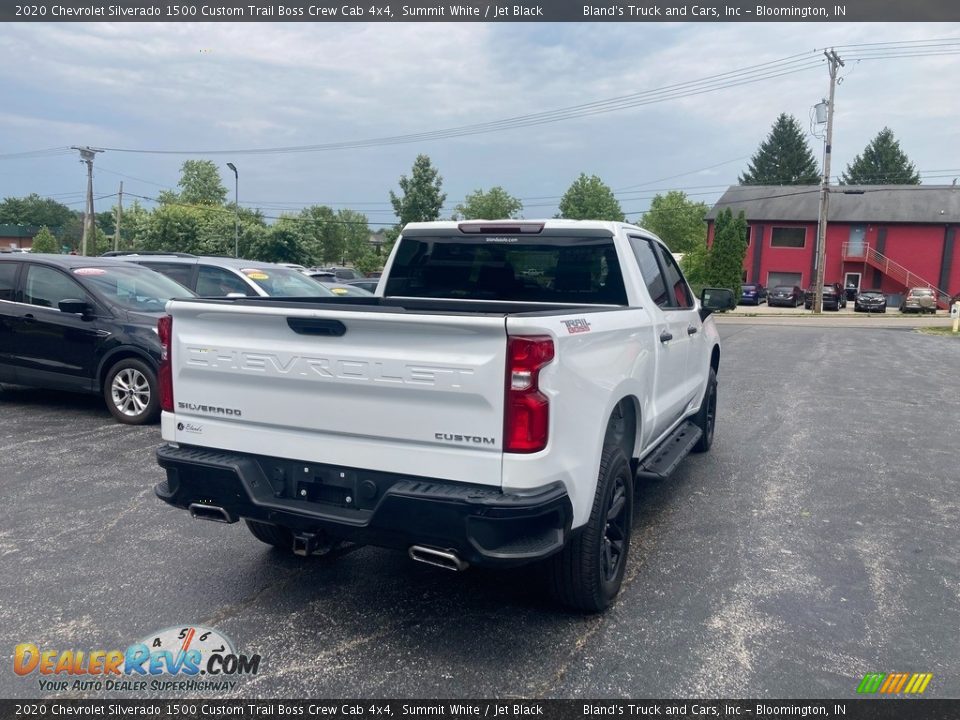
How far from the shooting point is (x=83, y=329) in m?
8.10

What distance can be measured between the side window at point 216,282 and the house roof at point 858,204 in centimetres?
4991

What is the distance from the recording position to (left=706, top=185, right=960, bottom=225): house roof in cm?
5184

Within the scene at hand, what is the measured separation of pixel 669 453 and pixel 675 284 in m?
1.41

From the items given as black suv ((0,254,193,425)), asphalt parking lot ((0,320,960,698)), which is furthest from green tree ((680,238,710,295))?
asphalt parking lot ((0,320,960,698))

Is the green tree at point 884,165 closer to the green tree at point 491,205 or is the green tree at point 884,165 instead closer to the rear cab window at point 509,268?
the green tree at point 491,205

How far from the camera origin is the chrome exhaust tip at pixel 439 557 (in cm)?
320

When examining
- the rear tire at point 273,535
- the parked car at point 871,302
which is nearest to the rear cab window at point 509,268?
the rear tire at point 273,535

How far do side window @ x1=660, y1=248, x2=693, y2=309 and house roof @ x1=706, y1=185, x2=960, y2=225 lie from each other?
2055 inches

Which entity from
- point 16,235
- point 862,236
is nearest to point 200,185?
point 16,235

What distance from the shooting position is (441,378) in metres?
3.16

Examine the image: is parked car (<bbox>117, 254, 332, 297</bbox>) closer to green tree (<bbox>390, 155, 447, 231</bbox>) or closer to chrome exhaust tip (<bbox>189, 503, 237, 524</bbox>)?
chrome exhaust tip (<bbox>189, 503, 237, 524</bbox>)

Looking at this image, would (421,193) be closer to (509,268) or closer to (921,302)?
(921,302)

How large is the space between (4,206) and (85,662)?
438ft

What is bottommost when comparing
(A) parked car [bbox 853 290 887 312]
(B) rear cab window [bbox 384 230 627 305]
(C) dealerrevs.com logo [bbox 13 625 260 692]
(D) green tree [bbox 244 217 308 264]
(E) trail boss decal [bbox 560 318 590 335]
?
(C) dealerrevs.com logo [bbox 13 625 260 692]
